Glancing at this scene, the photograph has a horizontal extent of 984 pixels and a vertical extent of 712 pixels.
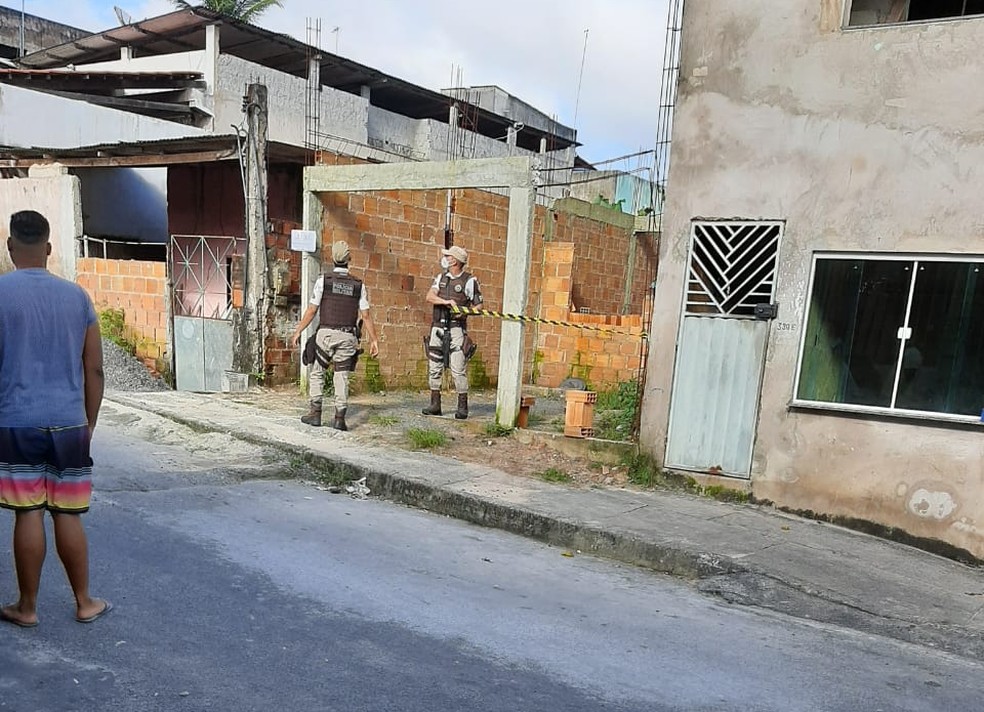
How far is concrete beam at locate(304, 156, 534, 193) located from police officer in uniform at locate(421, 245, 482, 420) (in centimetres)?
82

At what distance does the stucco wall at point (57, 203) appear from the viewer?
11.0 meters

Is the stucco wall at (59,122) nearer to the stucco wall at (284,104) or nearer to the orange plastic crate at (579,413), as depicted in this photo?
the stucco wall at (284,104)

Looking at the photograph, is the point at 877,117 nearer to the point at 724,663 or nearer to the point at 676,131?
the point at 676,131

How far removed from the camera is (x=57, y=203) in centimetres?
1113

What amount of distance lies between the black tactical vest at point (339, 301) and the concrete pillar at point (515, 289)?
1.57m

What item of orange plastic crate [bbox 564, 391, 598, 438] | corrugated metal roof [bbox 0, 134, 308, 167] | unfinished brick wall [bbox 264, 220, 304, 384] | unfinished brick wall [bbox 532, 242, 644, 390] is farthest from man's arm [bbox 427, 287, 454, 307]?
unfinished brick wall [bbox 532, 242, 644, 390]

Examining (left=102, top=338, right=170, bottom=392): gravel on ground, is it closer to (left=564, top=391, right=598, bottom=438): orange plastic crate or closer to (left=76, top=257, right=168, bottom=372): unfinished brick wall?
(left=76, top=257, right=168, bottom=372): unfinished brick wall

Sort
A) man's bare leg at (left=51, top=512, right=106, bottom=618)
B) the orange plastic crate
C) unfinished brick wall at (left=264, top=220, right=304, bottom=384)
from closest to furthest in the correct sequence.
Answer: man's bare leg at (left=51, top=512, right=106, bottom=618)
the orange plastic crate
unfinished brick wall at (left=264, top=220, right=304, bottom=384)

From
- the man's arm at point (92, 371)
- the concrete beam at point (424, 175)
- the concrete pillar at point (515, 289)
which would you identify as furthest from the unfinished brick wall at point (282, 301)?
the man's arm at point (92, 371)

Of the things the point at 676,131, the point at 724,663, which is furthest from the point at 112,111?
the point at 724,663

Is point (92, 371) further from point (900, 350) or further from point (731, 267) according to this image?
point (900, 350)

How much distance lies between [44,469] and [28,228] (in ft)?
3.34

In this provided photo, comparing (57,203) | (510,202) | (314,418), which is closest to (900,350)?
(510,202)

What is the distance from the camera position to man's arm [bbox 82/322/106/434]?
301cm
